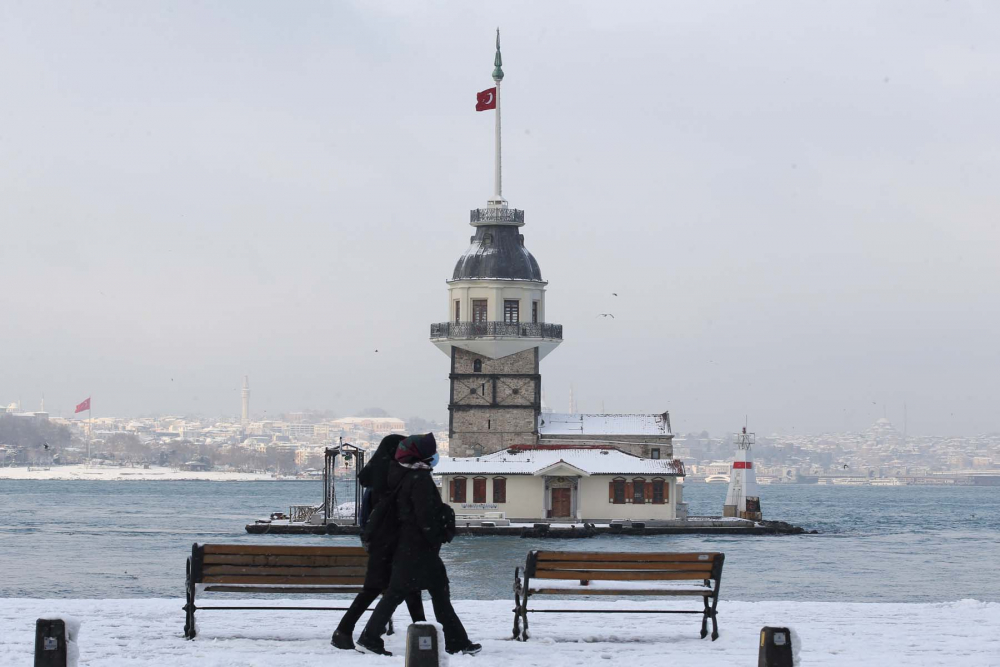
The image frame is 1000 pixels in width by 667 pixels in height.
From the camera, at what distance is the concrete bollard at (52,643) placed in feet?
28.9

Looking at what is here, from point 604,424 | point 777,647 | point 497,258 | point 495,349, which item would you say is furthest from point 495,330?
point 777,647

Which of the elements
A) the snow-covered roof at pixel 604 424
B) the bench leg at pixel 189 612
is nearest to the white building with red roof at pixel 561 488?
the snow-covered roof at pixel 604 424

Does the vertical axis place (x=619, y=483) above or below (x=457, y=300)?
below

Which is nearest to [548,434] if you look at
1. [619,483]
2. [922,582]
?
[619,483]

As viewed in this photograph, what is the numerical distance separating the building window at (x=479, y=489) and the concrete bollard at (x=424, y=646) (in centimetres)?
4913

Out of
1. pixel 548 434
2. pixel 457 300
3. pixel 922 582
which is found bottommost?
pixel 922 582

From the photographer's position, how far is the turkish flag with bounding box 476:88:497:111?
2623 inches

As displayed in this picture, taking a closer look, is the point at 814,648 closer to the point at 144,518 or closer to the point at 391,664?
the point at 391,664

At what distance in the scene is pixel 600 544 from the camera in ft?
166

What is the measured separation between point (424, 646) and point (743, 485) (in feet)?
188

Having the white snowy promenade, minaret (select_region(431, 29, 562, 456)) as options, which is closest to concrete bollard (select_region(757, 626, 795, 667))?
the white snowy promenade

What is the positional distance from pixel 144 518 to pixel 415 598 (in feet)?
236

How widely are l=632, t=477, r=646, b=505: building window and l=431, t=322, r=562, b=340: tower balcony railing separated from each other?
7.73 m

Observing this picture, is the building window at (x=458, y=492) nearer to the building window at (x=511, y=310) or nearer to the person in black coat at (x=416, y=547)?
the building window at (x=511, y=310)
